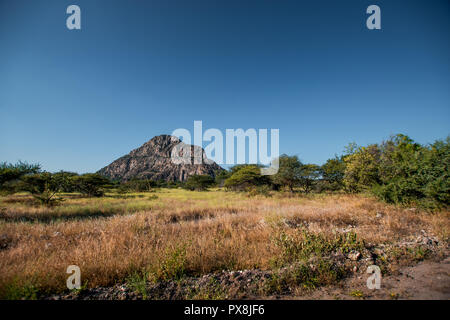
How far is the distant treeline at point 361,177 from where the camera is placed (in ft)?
28.7

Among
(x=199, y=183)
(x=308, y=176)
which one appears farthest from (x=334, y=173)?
(x=199, y=183)

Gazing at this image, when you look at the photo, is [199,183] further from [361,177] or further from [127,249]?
[127,249]

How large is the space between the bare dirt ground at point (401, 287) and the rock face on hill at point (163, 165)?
141 metres

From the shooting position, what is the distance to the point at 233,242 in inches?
178

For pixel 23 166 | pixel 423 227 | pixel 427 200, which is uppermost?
pixel 23 166

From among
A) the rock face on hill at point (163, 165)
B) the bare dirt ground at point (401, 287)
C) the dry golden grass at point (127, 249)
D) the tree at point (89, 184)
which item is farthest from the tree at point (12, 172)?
the rock face on hill at point (163, 165)

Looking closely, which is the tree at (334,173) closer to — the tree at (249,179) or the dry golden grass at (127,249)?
the tree at (249,179)

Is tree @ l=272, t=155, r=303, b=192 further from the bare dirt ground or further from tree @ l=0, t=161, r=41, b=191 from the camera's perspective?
tree @ l=0, t=161, r=41, b=191

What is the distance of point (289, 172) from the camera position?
80.6ft
